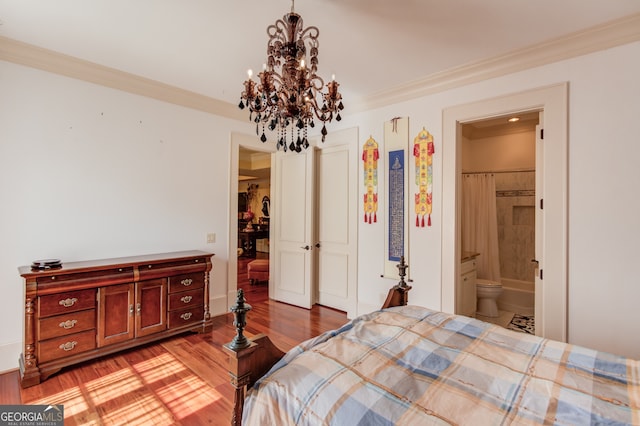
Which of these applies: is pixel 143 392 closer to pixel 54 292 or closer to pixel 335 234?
pixel 54 292

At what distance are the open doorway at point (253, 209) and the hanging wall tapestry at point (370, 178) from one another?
10.6ft

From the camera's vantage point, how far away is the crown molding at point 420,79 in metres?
2.21

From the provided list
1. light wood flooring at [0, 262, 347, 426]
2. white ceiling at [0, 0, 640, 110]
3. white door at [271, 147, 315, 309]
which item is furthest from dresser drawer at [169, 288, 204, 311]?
white ceiling at [0, 0, 640, 110]

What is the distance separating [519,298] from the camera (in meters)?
4.23

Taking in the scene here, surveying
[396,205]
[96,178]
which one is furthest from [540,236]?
[96,178]

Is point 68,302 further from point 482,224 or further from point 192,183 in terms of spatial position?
point 482,224

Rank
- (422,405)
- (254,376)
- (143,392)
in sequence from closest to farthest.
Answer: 1. (422,405)
2. (254,376)
3. (143,392)

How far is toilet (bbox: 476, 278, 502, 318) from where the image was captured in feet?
12.6

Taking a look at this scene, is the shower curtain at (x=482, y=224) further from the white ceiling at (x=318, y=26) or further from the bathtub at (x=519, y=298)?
the white ceiling at (x=318, y=26)

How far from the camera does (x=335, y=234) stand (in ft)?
13.4

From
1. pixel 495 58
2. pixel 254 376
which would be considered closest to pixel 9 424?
pixel 254 376

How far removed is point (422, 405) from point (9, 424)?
7.73 feet

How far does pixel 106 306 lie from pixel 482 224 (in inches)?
196
